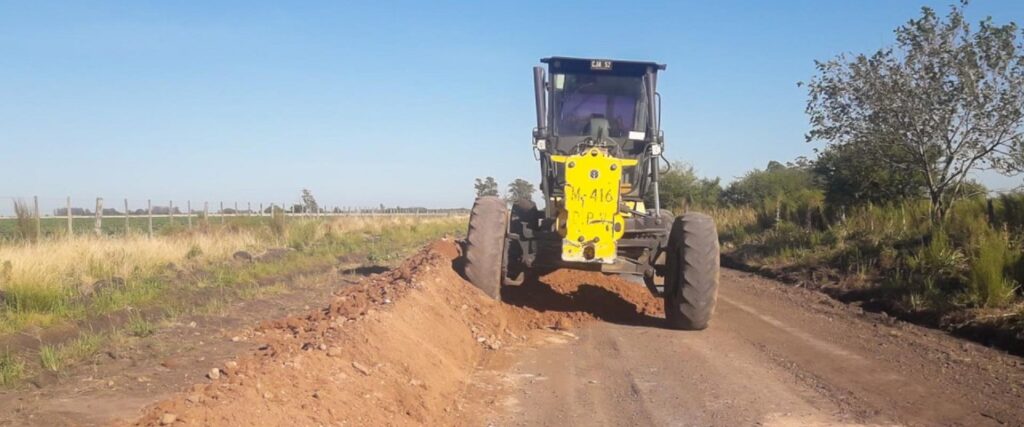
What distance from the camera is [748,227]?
28562mm

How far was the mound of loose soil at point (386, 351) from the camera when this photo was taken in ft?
17.9

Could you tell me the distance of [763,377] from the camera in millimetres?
7934

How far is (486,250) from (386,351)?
3.58 metres

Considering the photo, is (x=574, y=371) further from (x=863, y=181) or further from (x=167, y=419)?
(x=863, y=181)

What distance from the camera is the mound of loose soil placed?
5.45 metres

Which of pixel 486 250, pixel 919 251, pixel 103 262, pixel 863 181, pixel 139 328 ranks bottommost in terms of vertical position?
pixel 139 328

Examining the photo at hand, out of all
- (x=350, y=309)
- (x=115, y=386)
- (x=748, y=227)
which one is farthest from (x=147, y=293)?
(x=748, y=227)

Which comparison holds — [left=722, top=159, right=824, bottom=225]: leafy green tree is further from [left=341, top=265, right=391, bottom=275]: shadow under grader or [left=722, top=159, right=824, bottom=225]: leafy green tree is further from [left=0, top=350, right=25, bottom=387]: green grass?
[left=0, top=350, right=25, bottom=387]: green grass

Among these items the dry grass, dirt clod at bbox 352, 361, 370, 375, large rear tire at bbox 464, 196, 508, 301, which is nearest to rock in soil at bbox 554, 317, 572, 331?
large rear tire at bbox 464, 196, 508, 301

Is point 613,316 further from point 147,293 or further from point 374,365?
point 147,293

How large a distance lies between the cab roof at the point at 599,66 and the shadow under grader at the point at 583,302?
128 inches

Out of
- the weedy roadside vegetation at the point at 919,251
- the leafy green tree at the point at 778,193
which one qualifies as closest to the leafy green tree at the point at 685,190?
the leafy green tree at the point at 778,193

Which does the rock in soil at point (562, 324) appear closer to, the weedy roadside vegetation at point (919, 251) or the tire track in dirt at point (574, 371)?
the tire track in dirt at point (574, 371)

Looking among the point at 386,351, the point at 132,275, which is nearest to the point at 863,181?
the point at 132,275
